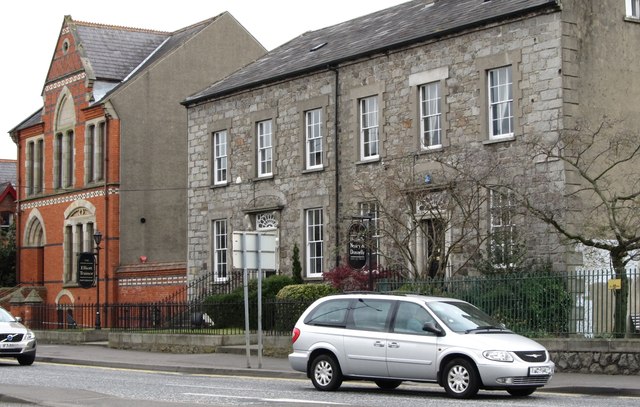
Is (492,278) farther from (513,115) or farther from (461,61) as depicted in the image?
(461,61)

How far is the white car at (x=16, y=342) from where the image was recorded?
25.1 metres

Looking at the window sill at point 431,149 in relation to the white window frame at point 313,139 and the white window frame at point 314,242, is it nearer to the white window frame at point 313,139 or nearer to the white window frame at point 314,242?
the white window frame at point 313,139

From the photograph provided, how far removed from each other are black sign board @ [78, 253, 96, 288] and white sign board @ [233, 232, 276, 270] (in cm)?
2031

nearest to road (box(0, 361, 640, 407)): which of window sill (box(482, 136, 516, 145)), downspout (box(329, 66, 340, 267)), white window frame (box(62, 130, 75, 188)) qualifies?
window sill (box(482, 136, 516, 145))

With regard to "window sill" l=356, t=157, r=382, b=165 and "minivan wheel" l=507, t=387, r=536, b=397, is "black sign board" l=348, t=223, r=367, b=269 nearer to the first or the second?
"window sill" l=356, t=157, r=382, b=165

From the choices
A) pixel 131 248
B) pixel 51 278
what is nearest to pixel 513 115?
pixel 131 248

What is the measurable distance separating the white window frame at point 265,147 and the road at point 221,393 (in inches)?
596

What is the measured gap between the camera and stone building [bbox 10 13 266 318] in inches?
1847

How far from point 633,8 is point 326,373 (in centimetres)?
1563

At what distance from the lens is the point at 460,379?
55.1 feet

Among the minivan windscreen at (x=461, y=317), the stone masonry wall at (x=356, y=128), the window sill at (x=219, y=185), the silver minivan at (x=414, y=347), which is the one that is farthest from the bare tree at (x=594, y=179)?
the window sill at (x=219, y=185)

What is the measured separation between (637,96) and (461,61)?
15.0ft

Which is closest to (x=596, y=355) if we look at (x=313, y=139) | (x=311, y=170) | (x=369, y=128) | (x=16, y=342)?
(x=16, y=342)

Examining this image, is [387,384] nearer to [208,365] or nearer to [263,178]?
[208,365]
